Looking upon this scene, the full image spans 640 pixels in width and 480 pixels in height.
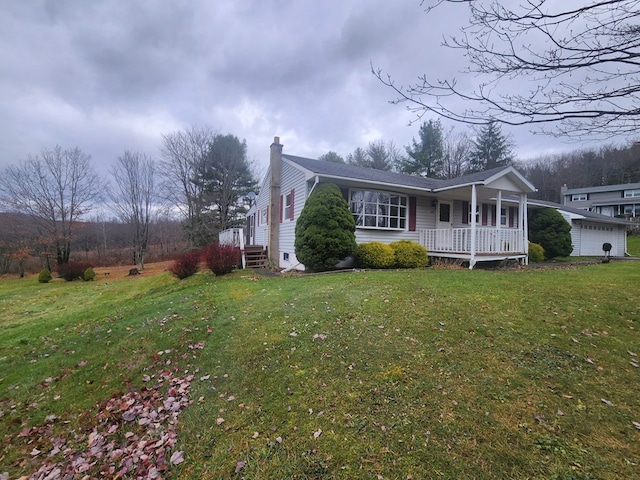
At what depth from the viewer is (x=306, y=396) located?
9.53ft

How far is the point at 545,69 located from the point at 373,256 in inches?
298

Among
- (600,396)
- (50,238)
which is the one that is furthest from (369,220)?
(50,238)

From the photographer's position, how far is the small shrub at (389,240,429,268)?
427 inches

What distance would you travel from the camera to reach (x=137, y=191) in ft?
84.7

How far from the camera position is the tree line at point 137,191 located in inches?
792

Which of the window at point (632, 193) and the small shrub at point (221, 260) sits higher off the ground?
the window at point (632, 193)

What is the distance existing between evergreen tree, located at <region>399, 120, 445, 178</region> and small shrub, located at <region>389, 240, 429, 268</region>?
2271 cm

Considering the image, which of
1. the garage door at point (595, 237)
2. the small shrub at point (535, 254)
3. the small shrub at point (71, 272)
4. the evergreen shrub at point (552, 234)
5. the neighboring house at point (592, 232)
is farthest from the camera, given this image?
the garage door at point (595, 237)

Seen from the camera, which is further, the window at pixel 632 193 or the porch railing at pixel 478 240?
the window at pixel 632 193

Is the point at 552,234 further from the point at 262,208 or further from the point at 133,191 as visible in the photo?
the point at 133,191

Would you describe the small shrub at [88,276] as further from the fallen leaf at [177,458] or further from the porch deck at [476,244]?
the fallen leaf at [177,458]

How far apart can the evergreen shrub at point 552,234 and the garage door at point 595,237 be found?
19.9 feet

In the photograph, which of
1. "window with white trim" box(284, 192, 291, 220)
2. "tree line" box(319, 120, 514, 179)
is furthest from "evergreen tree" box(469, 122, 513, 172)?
"window with white trim" box(284, 192, 291, 220)

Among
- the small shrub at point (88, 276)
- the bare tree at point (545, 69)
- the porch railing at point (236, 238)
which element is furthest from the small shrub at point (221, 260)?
the small shrub at point (88, 276)
